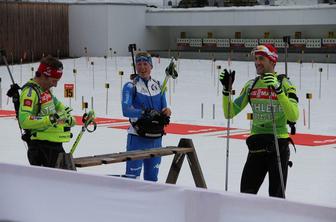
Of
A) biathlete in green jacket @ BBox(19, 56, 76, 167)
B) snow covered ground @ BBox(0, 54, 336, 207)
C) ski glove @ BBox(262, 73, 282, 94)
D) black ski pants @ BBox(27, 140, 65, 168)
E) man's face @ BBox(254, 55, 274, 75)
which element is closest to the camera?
ski glove @ BBox(262, 73, 282, 94)

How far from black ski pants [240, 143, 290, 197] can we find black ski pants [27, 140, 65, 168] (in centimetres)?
148

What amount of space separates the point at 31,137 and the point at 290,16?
2901 cm

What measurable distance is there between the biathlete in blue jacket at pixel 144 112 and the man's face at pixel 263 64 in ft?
3.79

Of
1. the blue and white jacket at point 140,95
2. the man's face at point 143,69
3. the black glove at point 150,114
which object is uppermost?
the man's face at point 143,69

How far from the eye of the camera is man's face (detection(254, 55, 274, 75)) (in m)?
5.90

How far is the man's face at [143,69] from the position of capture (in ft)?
22.4

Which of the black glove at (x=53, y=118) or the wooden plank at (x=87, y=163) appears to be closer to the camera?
the wooden plank at (x=87, y=163)

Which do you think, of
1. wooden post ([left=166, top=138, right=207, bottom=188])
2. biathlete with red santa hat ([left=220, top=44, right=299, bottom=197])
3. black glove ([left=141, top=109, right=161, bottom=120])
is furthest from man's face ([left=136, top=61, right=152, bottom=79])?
biathlete with red santa hat ([left=220, top=44, right=299, bottom=197])

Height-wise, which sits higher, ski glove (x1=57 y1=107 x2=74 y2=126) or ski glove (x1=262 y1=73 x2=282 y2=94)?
ski glove (x1=262 y1=73 x2=282 y2=94)

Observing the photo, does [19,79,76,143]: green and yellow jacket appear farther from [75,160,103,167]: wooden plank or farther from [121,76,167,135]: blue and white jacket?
[121,76,167,135]: blue and white jacket

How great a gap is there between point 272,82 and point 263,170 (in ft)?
2.48

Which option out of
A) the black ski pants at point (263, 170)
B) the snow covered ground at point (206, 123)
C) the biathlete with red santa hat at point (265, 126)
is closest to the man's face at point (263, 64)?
the biathlete with red santa hat at point (265, 126)

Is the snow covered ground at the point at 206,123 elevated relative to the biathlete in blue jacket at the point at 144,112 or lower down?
lower down

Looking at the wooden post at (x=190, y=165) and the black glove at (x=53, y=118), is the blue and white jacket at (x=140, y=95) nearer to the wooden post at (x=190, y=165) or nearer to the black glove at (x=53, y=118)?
the wooden post at (x=190, y=165)
